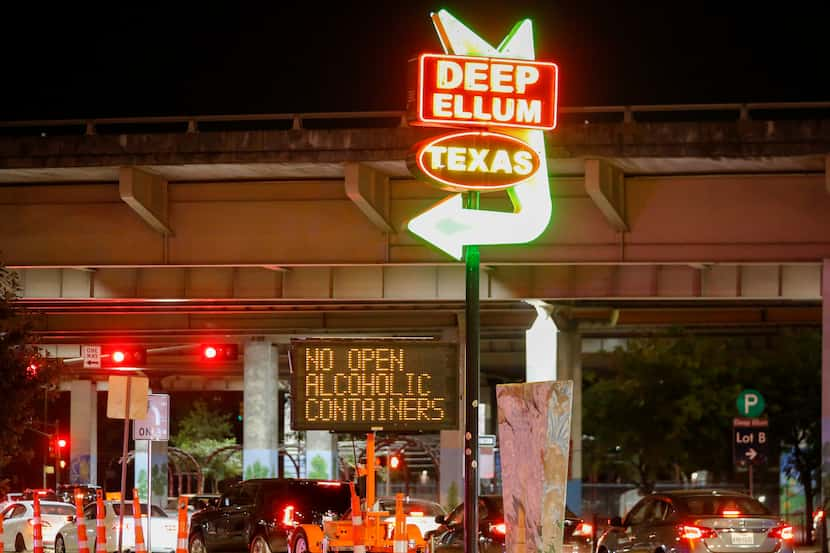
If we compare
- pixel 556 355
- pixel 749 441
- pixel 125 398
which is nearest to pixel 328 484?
pixel 125 398

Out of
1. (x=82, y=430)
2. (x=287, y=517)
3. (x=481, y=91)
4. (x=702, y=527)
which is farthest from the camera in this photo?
(x=82, y=430)

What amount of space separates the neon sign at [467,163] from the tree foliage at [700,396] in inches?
1411

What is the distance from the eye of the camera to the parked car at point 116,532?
A: 30.1 m

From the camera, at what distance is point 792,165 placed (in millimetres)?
27797

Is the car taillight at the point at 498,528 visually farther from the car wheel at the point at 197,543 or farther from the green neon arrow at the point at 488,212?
the green neon arrow at the point at 488,212

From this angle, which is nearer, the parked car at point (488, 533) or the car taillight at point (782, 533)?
the car taillight at point (782, 533)

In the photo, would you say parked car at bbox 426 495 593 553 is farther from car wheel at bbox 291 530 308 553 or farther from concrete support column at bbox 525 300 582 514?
concrete support column at bbox 525 300 582 514

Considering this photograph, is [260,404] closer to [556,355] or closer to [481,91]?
[556,355]

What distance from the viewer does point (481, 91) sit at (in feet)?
56.0

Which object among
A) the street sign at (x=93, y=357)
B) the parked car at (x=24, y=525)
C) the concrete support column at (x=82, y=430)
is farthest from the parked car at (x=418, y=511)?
the concrete support column at (x=82, y=430)

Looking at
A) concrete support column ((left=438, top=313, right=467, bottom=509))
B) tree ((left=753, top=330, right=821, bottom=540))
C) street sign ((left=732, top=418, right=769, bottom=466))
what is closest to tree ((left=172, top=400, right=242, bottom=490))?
concrete support column ((left=438, top=313, right=467, bottom=509))

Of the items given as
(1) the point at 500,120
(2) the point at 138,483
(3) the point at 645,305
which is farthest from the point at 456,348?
(2) the point at 138,483

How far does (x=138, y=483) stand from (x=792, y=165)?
40613mm

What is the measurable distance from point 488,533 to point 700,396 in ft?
103
